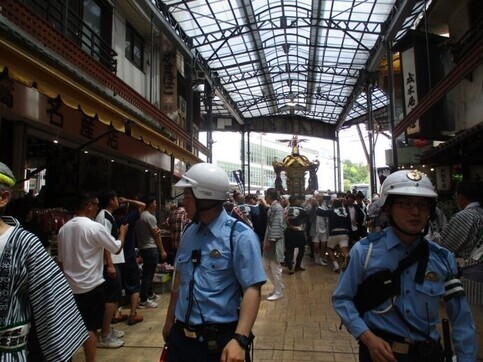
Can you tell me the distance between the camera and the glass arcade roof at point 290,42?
12714 mm

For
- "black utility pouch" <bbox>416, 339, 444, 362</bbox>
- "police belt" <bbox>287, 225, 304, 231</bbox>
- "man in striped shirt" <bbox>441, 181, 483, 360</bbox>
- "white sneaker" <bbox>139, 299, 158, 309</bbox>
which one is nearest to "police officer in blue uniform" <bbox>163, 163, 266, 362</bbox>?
"black utility pouch" <bbox>416, 339, 444, 362</bbox>

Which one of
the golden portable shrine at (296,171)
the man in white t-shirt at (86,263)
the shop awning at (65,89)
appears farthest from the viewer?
the golden portable shrine at (296,171)

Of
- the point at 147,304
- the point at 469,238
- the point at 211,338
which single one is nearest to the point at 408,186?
the point at 211,338

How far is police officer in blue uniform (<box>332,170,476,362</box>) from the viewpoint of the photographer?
6.02 feet

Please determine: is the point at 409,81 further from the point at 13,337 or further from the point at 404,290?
the point at 13,337

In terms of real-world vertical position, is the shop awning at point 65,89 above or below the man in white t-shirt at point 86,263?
above

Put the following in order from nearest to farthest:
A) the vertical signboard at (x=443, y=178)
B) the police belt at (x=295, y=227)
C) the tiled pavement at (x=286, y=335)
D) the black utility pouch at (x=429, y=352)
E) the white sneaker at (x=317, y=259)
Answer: the black utility pouch at (x=429, y=352), the tiled pavement at (x=286, y=335), the police belt at (x=295, y=227), the white sneaker at (x=317, y=259), the vertical signboard at (x=443, y=178)

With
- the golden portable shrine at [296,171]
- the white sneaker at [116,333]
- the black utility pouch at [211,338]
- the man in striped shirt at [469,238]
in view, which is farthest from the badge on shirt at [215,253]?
the golden portable shrine at [296,171]

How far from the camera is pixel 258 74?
64.1 ft

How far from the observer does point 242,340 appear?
1845 mm

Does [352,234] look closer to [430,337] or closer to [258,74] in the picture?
[430,337]

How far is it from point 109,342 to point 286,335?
2.14 meters

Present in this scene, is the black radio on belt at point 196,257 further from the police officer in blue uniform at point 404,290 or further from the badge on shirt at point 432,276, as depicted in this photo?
the badge on shirt at point 432,276

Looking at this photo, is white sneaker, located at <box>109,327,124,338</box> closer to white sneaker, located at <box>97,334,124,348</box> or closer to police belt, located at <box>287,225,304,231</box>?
white sneaker, located at <box>97,334,124,348</box>
